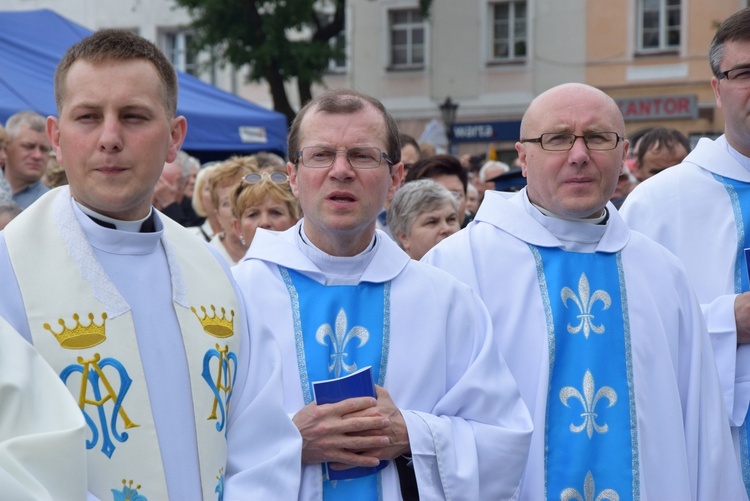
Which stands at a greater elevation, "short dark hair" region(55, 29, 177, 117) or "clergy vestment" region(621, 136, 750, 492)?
"short dark hair" region(55, 29, 177, 117)

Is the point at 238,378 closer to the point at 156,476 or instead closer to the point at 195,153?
the point at 156,476

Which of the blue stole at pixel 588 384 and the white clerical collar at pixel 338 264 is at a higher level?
the white clerical collar at pixel 338 264

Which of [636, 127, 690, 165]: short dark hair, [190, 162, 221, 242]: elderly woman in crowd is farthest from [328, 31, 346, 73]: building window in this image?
[190, 162, 221, 242]: elderly woman in crowd

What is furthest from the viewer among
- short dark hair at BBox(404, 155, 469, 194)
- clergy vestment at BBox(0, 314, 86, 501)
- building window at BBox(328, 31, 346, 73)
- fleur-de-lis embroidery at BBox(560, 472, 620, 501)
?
building window at BBox(328, 31, 346, 73)

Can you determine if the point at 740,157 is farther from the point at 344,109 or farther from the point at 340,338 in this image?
the point at 340,338

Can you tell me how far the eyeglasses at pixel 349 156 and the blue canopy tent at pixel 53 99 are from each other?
6211 mm

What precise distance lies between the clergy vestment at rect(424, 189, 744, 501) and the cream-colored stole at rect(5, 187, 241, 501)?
1.28 m

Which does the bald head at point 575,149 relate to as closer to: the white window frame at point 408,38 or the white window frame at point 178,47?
the white window frame at point 408,38

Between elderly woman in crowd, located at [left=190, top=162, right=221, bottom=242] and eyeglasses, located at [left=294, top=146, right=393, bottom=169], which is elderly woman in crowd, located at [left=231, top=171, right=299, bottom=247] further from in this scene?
eyeglasses, located at [left=294, top=146, right=393, bottom=169]

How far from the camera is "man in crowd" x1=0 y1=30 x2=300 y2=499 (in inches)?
117

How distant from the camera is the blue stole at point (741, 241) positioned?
447 cm

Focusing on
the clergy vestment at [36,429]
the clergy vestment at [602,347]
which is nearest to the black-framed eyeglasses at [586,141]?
the clergy vestment at [602,347]

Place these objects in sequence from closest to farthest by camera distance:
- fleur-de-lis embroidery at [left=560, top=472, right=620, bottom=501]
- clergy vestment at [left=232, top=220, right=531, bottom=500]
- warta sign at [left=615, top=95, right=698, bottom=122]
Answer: clergy vestment at [left=232, top=220, right=531, bottom=500] → fleur-de-lis embroidery at [left=560, top=472, right=620, bottom=501] → warta sign at [left=615, top=95, right=698, bottom=122]

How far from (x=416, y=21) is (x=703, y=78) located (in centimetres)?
706
